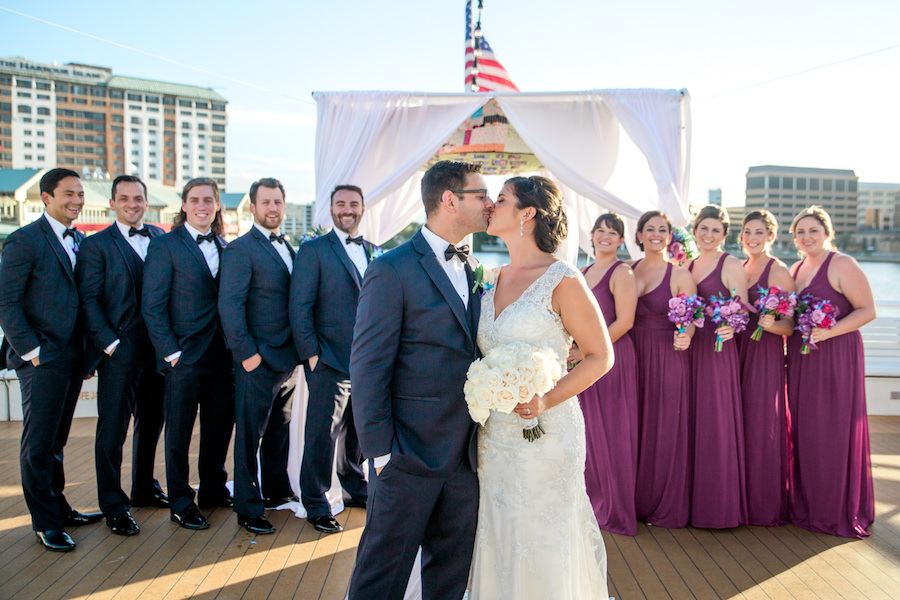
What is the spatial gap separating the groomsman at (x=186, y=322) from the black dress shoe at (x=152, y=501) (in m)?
0.33

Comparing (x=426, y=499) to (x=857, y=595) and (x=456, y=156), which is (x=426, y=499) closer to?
(x=857, y=595)

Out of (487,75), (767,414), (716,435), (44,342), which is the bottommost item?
(716,435)

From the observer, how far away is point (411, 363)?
2141mm

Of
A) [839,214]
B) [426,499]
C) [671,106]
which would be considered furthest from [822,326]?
[839,214]

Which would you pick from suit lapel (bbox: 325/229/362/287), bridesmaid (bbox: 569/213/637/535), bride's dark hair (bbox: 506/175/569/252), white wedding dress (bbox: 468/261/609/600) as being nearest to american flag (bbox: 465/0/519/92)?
bridesmaid (bbox: 569/213/637/535)

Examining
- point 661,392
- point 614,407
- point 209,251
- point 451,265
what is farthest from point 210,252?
point 661,392

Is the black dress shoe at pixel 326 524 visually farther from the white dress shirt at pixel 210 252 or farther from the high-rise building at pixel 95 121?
the high-rise building at pixel 95 121

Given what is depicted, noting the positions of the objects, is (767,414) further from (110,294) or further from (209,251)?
(110,294)

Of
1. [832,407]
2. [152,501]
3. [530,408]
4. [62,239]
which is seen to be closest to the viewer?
[530,408]

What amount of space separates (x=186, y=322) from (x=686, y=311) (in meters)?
2.95

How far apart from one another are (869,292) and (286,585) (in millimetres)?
3653

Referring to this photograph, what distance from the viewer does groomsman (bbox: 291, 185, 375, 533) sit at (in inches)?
147

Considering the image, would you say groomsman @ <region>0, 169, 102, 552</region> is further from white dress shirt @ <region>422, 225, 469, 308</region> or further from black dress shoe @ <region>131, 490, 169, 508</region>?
white dress shirt @ <region>422, 225, 469, 308</region>

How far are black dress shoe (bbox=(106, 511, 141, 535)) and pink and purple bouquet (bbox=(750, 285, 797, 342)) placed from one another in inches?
153
